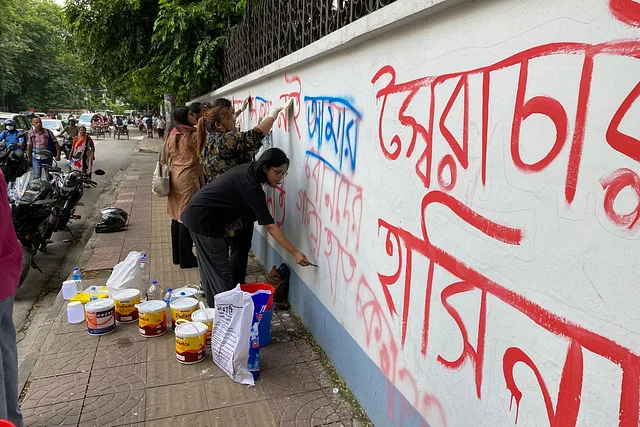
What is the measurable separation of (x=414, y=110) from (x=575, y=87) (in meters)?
0.84

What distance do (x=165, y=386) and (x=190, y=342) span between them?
12.5 inches

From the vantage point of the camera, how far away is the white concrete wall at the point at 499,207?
1.18 m

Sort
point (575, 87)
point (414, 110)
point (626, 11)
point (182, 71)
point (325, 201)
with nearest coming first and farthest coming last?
point (626, 11)
point (575, 87)
point (414, 110)
point (325, 201)
point (182, 71)

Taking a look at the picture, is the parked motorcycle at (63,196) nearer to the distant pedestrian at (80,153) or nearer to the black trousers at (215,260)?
the black trousers at (215,260)

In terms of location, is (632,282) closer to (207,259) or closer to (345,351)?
(345,351)

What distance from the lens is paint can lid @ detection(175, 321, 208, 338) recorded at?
3201mm

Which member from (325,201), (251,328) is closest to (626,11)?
(325,201)

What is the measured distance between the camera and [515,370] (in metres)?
1.54

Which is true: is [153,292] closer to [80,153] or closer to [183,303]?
[183,303]

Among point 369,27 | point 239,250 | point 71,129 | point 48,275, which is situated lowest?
point 48,275

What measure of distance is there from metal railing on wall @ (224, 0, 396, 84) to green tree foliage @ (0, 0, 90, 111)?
107 ft

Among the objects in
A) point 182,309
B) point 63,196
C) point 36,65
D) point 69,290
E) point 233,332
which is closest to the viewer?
point 233,332

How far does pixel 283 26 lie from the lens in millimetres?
4109

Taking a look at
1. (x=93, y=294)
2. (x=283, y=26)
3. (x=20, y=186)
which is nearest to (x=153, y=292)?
(x=93, y=294)
